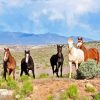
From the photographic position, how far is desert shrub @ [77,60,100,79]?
24.3m

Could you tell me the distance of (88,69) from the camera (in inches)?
966

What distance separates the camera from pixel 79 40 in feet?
89.2

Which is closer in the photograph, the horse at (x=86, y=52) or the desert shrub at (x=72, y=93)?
the desert shrub at (x=72, y=93)

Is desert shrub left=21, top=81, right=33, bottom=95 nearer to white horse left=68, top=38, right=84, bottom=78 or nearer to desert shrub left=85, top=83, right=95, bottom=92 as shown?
desert shrub left=85, top=83, right=95, bottom=92

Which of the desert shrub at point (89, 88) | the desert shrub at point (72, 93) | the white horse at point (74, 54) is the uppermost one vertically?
the white horse at point (74, 54)

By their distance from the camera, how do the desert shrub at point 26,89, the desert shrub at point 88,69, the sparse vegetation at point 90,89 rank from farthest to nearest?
the desert shrub at point 88,69 → the sparse vegetation at point 90,89 → the desert shrub at point 26,89

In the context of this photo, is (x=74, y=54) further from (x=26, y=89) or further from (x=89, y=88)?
(x=26, y=89)

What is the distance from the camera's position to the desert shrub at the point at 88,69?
79.8 feet

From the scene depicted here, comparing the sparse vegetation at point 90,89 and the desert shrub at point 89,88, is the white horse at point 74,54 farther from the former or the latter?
the sparse vegetation at point 90,89

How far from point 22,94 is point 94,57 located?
8.03 m

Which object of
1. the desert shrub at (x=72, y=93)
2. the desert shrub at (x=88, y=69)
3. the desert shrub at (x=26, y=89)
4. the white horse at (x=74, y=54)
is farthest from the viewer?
the white horse at (x=74, y=54)

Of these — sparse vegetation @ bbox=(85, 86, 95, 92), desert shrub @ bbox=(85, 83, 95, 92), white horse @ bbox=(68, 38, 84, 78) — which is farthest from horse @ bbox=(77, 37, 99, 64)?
sparse vegetation @ bbox=(85, 86, 95, 92)

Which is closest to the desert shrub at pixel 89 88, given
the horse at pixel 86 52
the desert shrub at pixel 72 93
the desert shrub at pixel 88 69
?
the desert shrub at pixel 72 93

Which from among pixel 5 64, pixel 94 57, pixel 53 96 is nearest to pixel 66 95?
pixel 53 96
